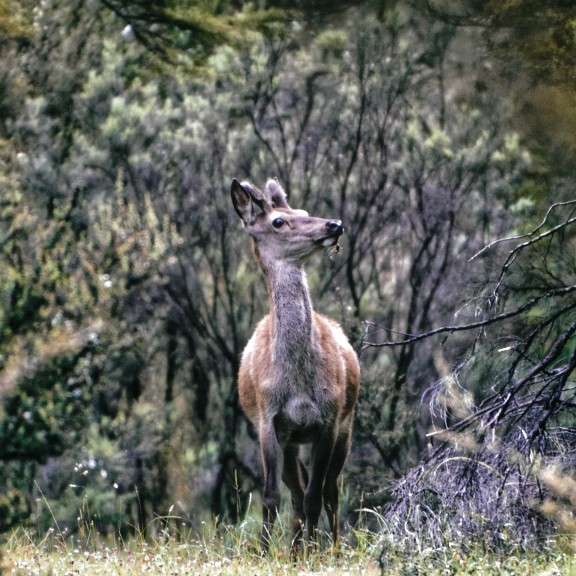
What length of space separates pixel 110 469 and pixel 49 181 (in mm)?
3566

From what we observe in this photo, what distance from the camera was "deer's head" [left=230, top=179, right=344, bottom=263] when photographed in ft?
25.2

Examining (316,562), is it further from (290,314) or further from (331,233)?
(331,233)

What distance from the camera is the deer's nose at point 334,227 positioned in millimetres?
7487

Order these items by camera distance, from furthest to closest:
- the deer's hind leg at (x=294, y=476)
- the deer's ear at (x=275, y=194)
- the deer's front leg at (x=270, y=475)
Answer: the deer's hind leg at (x=294, y=476), the deer's ear at (x=275, y=194), the deer's front leg at (x=270, y=475)

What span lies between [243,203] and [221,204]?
257 inches

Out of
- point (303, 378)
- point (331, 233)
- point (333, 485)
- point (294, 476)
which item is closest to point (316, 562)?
point (303, 378)

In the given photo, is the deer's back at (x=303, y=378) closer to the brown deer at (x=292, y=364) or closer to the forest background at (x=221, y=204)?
the brown deer at (x=292, y=364)

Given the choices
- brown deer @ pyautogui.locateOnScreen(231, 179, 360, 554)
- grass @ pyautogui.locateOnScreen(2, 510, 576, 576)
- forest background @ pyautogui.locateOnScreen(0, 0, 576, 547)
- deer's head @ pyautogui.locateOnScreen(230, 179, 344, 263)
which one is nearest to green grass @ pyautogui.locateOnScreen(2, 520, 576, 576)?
grass @ pyautogui.locateOnScreen(2, 510, 576, 576)

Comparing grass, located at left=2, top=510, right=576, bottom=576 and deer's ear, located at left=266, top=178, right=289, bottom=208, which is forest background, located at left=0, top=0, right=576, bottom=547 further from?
grass, located at left=2, top=510, right=576, bottom=576

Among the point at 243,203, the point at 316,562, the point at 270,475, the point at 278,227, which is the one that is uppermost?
the point at 243,203

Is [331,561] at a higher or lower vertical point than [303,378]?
lower

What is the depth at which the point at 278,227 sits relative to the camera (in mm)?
7926

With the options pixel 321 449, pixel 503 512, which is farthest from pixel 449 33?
pixel 503 512

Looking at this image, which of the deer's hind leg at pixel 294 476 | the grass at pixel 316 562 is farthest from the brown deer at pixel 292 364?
the grass at pixel 316 562
